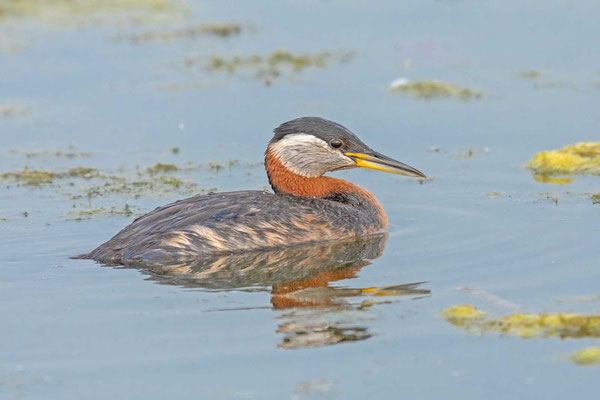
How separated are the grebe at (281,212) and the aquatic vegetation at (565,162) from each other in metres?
2.11

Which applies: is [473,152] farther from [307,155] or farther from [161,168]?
[161,168]

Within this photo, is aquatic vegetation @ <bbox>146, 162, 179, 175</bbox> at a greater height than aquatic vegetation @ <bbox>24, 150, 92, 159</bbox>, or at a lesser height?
lesser

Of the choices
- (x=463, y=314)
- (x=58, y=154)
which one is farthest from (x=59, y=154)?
(x=463, y=314)

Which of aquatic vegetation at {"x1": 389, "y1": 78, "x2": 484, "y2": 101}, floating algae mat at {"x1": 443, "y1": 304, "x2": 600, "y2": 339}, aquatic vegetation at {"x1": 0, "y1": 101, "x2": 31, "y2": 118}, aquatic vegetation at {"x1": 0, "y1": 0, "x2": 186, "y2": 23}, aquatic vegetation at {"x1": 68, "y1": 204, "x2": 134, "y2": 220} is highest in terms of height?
aquatic vegetation at {"x1": 0, "y1": 0, "x2": 186, "y2": 23}

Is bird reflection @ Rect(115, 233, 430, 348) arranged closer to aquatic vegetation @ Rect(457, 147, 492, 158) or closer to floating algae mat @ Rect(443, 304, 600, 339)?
floating algae mat @ Rect(443, 304, 600, 339)

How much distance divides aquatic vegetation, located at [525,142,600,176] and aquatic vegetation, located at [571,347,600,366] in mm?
5582

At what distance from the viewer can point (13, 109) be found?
15.8 m

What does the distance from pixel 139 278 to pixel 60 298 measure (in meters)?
0.82

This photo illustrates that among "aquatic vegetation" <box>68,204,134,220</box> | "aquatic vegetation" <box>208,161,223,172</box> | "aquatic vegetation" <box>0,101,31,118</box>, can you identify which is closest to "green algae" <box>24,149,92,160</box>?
"aquatic vegetation" <box>0,101,31,118</box>

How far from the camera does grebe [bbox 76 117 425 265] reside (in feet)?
34.0

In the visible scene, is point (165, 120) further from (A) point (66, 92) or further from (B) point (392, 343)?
(B) point (392, 343)

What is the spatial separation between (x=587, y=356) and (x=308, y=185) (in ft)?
15.9

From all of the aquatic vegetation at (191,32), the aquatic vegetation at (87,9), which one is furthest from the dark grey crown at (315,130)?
the aquatic vegetation at (87,9)

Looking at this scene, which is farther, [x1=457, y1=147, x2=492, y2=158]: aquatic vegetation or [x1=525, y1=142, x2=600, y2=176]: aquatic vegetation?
[x1=457, y1=147, x2=492, y2=158]: aquatic vegetation
